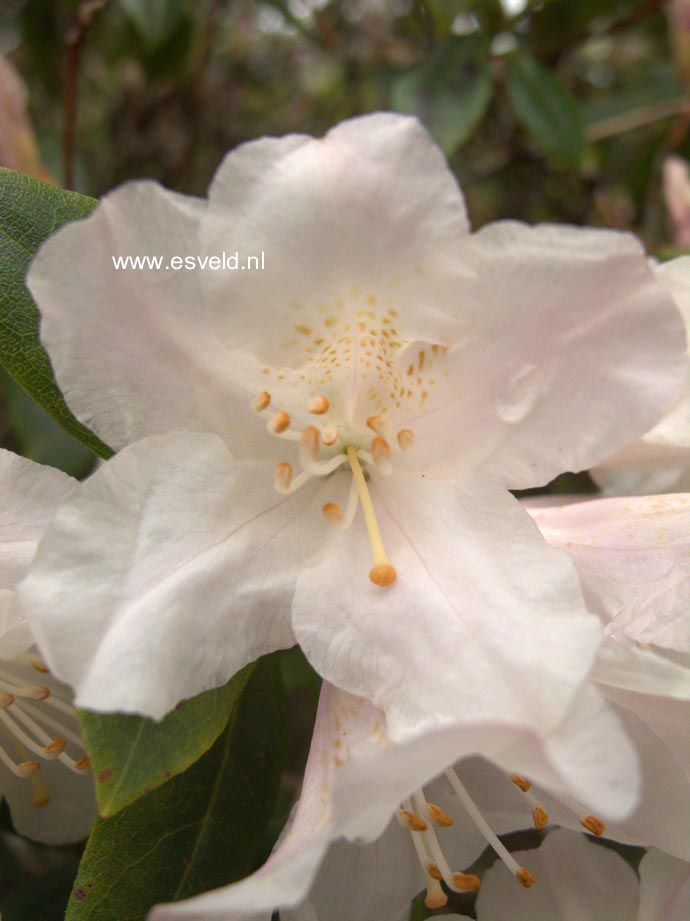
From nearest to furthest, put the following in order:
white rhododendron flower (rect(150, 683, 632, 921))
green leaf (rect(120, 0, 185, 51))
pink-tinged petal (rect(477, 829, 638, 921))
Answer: white rhododendron flower (rect(150, 683, 632, 921)), pink-tinged petal (rect(477, 829, 638, 921)), green leaf (rect(120, 0, 185, 51))

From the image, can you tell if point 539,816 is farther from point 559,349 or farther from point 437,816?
point 559,349

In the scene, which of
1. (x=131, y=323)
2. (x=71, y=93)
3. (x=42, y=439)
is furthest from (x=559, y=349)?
(x=71, y=93)

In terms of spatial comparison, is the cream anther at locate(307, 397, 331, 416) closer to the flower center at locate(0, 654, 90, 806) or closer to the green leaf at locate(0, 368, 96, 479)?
the flower center at locate(0, 654, 90, 806)

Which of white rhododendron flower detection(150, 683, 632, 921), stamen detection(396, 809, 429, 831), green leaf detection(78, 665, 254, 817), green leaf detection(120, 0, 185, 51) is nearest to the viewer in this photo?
white rhododendron flower detection(150, 683, 632, 921)

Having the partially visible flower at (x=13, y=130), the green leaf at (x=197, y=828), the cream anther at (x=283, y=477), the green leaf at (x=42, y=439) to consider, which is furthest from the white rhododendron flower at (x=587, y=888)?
the partially visible flower at (x=13, y=130)

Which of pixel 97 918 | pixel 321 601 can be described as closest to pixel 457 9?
pixel 321 601

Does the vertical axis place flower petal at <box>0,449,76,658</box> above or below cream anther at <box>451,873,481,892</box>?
above

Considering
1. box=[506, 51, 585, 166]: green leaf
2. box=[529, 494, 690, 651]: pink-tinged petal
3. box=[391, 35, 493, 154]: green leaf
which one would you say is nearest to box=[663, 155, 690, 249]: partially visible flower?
box=[506, 51, 585, 166]: green leaf

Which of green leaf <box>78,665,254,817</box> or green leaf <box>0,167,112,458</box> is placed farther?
green leaf <box>0,167,112,458</box>
